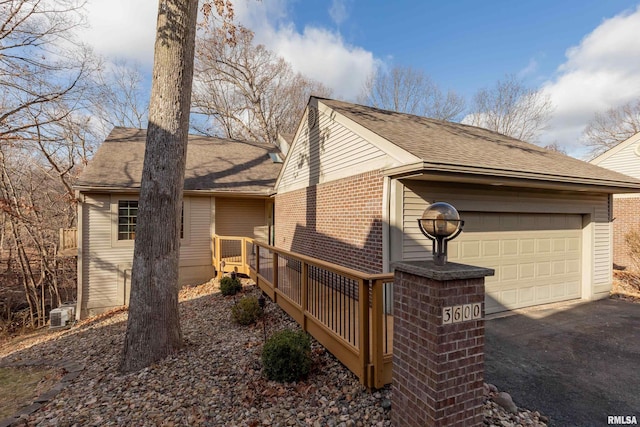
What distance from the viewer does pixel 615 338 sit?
4.64 m

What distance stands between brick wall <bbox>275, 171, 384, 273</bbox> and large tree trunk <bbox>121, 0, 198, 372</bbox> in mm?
3105

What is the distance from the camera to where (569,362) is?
389 centimetres

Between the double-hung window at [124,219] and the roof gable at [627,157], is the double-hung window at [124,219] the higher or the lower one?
the lower one

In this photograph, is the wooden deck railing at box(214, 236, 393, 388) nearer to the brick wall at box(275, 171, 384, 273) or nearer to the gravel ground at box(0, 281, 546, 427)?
the gravel ground at box(0, 281, 546, 427)

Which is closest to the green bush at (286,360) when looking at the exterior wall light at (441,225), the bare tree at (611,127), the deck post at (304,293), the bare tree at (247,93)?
the deck post at (304,293)

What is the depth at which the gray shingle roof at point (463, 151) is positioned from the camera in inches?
187

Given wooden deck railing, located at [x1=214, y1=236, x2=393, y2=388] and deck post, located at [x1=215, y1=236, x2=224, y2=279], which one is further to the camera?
deck post, located at [x1=215, y1=236, x2=224, y2=279]

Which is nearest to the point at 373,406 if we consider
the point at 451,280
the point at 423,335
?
the point at 423,335

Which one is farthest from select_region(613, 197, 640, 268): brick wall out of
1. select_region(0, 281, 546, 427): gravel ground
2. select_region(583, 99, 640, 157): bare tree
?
select_region(583, 99, 640, 157): bare tree

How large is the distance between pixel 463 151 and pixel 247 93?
60.3ft

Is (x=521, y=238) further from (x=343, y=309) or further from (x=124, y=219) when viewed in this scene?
(x=124, y=219)

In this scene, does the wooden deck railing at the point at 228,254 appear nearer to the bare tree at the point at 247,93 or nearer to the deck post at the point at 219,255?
the deck post at the point at 219,255

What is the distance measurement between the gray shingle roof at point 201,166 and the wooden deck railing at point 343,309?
190 inches

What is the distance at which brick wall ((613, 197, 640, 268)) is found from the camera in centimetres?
1131
